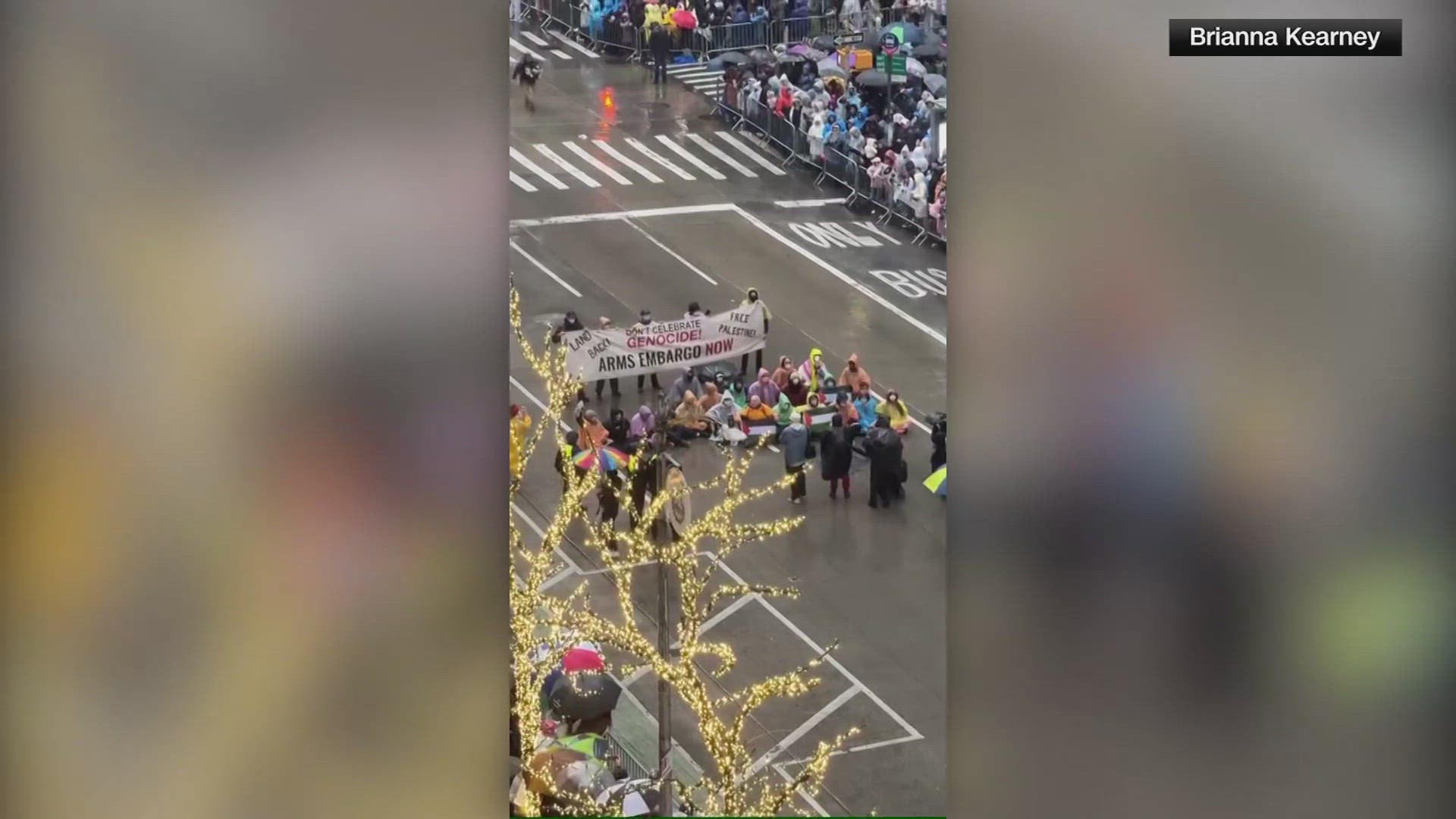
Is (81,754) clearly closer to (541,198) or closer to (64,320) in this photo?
(64,320)

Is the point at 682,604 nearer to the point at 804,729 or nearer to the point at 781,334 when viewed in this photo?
the point at 804,729

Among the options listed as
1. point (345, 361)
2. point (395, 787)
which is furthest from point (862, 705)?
point (345, 361)

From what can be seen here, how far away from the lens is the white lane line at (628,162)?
494 centimetres

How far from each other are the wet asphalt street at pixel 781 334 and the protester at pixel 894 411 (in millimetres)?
32

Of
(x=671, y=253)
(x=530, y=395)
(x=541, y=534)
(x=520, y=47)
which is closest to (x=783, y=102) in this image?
(x=671, y=253)

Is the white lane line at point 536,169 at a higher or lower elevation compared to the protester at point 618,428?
higher

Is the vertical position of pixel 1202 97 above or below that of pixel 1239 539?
above

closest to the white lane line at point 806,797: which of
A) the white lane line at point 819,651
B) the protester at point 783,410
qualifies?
the white lane line at point 819,651

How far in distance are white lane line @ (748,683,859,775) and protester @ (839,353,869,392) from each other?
2.76 ft

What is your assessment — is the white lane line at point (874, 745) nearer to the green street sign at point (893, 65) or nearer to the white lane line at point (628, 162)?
the white lane line at point (628, 162)

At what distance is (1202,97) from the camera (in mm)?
4898

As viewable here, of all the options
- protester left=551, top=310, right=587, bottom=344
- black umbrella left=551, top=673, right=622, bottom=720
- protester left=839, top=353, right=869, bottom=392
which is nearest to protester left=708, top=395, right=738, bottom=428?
protester left=839, top=353, right=869, bottom=392

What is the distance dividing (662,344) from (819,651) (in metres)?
0.98

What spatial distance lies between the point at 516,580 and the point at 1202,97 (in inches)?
94.6
